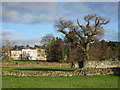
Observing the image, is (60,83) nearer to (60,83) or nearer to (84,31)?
(60,83)

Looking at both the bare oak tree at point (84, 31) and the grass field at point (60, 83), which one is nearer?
the grass field at point (60, 83)

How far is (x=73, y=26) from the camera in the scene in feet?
89.6

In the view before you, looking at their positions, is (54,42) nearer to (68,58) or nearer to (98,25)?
(68,58)

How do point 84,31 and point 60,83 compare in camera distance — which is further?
point 84,31

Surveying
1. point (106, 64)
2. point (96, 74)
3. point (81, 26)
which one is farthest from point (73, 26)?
point (106, 64)

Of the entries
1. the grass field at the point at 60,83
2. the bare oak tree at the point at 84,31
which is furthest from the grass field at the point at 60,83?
the bare oak tree at the point at 84,31

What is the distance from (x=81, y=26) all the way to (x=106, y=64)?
1385 centimetres

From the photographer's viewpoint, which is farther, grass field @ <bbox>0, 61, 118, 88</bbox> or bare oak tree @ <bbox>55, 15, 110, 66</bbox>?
bare oak tree @ <bbox>55, 15, 110, 66</bbox>

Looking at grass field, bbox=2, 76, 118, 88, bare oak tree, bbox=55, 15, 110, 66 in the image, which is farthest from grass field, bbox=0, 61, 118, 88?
bare oak tree, bbox=55, 15, 110, 66

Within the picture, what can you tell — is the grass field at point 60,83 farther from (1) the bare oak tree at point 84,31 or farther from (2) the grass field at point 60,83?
(1) the bare oak tree at point 84,31

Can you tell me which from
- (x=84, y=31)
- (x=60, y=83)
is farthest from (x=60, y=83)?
(x=84, y=31)

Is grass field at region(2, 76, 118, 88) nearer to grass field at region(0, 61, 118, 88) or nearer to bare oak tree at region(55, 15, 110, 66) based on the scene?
grass field at region(0, 61, 118, 88)

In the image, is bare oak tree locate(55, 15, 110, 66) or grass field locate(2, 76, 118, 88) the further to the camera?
bare oak tree locate(55, 15, 110, 66)

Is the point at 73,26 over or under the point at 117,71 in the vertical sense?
over
